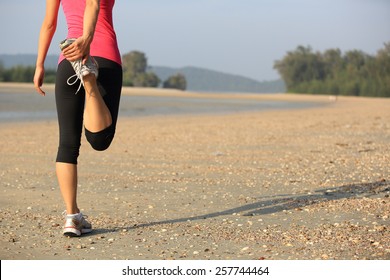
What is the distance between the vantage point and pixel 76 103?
15.2ft

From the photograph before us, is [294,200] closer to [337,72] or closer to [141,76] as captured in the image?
[337,72]

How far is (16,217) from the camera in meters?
5.41

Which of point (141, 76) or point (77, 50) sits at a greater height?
point (77, 50)

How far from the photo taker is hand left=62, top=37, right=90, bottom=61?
14.1 feet

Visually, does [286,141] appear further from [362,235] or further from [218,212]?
[362,235]

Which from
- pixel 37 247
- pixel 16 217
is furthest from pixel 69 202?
pixel 16 217

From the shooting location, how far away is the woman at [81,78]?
14.3ft

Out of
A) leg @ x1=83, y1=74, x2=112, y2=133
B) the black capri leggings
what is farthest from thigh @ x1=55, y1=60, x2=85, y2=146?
leg @ x1=83, y1=74, x2=112, y2=133

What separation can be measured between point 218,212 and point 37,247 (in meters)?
1.64

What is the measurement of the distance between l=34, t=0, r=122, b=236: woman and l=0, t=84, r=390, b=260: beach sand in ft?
1.63

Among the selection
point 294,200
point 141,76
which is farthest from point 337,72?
point 294,200

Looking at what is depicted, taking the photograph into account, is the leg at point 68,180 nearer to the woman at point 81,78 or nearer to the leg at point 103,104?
the woman at point 81,78

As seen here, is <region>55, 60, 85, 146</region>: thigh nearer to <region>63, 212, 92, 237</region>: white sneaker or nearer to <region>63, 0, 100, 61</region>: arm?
<region>63, 0, 100, 61</region>: arm

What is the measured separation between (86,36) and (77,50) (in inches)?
4.2
